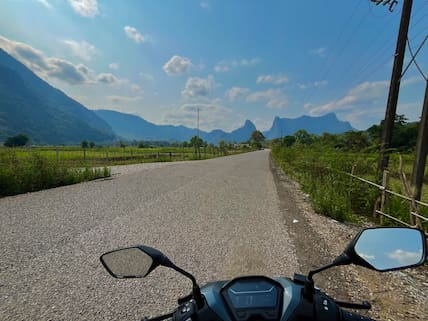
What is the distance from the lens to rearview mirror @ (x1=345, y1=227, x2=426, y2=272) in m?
1.11

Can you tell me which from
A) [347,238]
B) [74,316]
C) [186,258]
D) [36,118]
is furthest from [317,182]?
[36,118]

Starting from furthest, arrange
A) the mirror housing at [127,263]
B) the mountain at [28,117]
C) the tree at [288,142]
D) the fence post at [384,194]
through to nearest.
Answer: the mountain at [28,117]
the tree at [288,142]
the fence post at [384,194]
the mirror housing at [127,263]

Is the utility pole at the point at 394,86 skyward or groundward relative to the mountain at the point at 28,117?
groundward

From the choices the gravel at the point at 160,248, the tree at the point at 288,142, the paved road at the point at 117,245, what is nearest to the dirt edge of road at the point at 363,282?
the gravel at the point at 160,248

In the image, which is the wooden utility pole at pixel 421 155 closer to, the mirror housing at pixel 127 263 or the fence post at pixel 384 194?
the fence post at pixel 384 194

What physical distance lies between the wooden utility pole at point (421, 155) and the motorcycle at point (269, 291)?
16.1 ft

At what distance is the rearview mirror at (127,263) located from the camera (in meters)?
1.09

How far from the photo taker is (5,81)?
186 meters

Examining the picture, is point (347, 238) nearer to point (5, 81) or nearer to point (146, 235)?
point (146, 235)

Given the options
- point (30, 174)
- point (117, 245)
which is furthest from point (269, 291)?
point (30, 174)

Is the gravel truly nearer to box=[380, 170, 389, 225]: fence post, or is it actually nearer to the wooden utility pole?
box=[380, 170, 389, 225]: fence post

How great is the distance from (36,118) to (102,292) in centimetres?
22181

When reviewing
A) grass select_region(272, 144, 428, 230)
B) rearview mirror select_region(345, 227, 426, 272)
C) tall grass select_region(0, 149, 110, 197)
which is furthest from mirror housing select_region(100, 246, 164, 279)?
tall grass select_region(0, 149, 110, 197)

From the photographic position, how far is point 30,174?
26.4 feet
